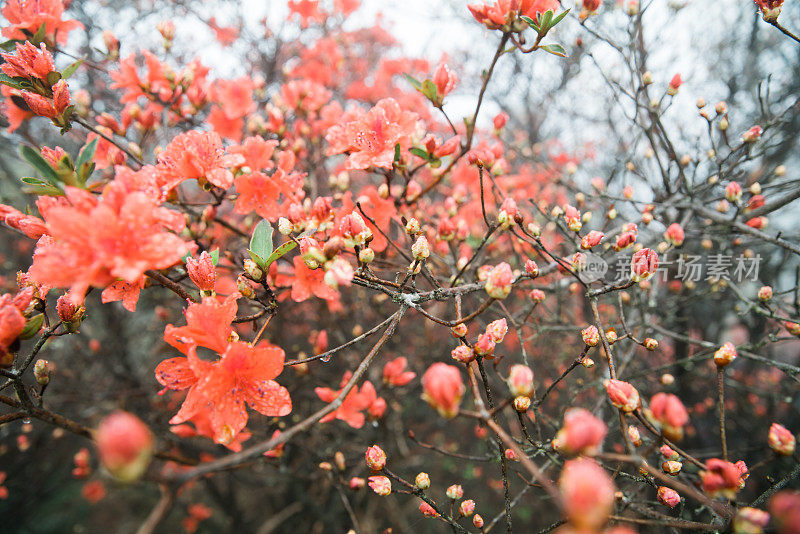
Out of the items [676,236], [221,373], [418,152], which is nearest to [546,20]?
[418,152]

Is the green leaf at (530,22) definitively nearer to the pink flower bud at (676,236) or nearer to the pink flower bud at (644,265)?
the pink flower bud at (644,265)

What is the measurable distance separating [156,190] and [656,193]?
275 centimetres

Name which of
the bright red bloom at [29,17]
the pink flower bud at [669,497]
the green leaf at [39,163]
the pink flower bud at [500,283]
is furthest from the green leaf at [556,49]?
the bright red bloom at [29,17]

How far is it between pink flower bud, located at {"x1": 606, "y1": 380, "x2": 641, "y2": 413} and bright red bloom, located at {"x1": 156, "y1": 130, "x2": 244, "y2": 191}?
1.50 m

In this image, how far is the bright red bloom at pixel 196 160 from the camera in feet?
4.81

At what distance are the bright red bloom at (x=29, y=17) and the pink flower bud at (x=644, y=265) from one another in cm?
249

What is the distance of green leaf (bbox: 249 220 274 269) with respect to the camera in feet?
4.31

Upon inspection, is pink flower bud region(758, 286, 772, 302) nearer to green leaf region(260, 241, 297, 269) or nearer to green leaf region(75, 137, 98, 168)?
green leaf region(260, 241, 297, 269)

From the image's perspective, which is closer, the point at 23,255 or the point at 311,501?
the point at 311,501

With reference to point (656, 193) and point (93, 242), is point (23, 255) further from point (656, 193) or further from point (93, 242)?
point (656, 193)

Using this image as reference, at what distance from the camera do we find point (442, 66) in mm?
1567

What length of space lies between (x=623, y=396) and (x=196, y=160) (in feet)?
5.34

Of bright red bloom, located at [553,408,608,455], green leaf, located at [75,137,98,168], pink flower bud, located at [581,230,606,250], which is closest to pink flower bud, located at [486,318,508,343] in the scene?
bright red bloom, located at [553,408,608,455]

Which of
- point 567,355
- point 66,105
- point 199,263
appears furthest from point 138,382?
point 567,355
